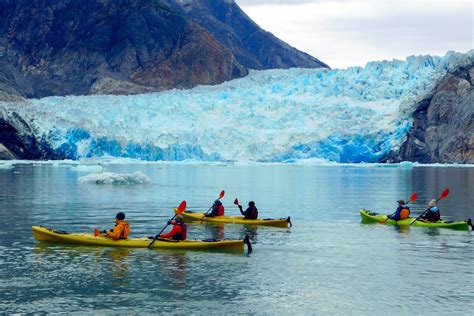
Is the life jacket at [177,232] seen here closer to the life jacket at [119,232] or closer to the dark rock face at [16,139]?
the life jacket at [119,232]

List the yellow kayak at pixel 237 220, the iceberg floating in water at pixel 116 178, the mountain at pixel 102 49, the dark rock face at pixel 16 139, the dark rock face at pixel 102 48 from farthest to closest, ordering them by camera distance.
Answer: the dark rock face at pixel 102 48, the mountain at pixel 102 49, the dark rock face at pixel 16 139, the iceberg floating in water at pixel 116 178, the yellow kayak at pixel 237 220

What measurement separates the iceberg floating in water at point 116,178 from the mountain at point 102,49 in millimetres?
52110

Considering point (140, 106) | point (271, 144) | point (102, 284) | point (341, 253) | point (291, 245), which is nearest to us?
point (102, 284)

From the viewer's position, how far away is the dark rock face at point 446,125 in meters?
52.6

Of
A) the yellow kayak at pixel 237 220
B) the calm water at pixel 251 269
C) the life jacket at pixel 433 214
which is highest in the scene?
the life jacket at pixel 433 214

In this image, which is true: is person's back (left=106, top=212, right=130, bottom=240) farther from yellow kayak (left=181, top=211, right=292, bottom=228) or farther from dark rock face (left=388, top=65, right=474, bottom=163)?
dark rock face (left=388, top=65, right=474, bottom=163)

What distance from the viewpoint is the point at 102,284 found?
1162 centimetres

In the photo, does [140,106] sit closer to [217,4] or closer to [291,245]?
[291,245]

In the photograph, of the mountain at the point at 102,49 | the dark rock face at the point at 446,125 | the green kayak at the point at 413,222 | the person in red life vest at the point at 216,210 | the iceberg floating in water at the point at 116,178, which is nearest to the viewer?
the green kayak at the point at 413,222

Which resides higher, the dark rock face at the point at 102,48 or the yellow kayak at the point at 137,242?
the dark rock face at the point at 102,48

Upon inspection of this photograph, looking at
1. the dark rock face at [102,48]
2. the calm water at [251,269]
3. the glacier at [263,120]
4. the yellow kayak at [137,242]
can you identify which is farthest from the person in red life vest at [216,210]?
the dark rock face at [102,48]

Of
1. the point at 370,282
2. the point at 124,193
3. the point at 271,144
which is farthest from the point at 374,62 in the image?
the point at 370,282

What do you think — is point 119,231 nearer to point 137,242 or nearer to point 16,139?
point 137,242

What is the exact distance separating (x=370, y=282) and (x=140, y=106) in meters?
45.3
